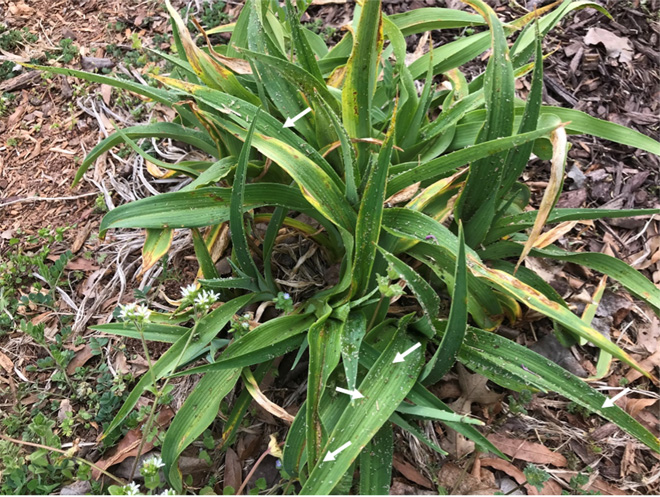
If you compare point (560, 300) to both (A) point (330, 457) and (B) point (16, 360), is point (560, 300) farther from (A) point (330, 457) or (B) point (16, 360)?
(B) point (16, 360)

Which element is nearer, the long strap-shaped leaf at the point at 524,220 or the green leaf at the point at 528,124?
the green leaf at the point at 528,124

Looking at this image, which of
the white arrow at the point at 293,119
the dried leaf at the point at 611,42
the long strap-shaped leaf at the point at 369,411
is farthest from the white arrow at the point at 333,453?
the dried leaf at the point at 611,42

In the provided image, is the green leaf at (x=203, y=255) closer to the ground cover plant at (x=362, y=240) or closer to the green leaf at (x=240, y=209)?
the ground cover plant at (x=362, y=240)

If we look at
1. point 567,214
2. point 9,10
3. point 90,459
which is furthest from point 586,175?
point 9,10

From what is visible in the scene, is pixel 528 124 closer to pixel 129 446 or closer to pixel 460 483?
pixel 460 483

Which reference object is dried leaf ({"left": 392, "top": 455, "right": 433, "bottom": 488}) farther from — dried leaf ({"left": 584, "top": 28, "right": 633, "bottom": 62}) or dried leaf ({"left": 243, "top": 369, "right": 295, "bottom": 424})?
dried leaf ({"left": 584, "top": 28, "right": 633, "bottom": 62})
